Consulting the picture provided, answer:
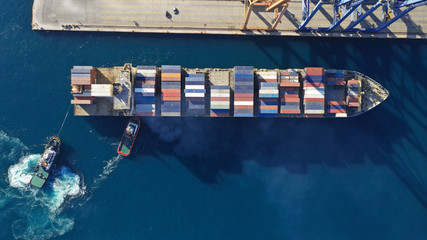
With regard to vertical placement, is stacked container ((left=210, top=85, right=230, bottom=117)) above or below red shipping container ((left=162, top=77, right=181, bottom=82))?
below

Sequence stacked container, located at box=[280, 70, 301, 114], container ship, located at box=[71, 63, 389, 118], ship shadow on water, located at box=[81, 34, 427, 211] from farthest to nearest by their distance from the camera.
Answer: ship shadow on water, located at box=[81, 34, 427, 211] → stacked container, located at box=[280, 70, 301, 114] → container ship, located at box=[71, 63, 389, 118]

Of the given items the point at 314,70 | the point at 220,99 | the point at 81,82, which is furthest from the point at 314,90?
the point at 81,82

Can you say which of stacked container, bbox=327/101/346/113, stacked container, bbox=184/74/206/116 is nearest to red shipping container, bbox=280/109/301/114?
stacked container, bbox=327/101/346/113

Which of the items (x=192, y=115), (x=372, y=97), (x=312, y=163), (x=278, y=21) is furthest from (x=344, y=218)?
(x=278, y=21)

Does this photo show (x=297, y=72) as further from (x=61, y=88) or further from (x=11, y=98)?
(x=11, y=98)

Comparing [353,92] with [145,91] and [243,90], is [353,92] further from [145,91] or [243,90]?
[145,91]

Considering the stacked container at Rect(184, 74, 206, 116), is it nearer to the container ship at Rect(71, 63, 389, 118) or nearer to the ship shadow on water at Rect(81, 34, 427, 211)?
the container ship at Rect(71, 63, 389, 118)
